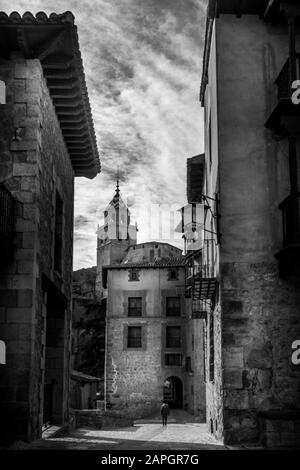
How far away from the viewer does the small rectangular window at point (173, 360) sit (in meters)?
34.7

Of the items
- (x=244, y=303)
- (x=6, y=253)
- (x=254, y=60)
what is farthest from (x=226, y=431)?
(x=254, y=60)

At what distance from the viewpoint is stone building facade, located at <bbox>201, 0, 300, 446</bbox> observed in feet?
36.9

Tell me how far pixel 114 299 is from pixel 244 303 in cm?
2446

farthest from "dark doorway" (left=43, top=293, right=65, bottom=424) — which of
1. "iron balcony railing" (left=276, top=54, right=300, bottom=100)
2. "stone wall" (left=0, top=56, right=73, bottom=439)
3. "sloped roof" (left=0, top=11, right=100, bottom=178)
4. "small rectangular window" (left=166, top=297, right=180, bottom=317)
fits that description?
"small rectangular window" (left=166, top=297, right=180, bottom=317)

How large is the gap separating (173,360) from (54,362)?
21013mm

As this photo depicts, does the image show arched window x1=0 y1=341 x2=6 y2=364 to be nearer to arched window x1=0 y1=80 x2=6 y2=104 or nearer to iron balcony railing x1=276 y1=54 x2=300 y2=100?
arched window x1=0 y1=80 x2=6 y2=104

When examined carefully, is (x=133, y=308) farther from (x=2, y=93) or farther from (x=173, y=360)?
(x=2, y=93)

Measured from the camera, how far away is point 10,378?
997 centimetres

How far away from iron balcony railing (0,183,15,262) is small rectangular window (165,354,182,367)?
25.7 m

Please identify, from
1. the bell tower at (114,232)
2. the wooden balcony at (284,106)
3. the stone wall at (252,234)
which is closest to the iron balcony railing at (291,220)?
the stone wall at (252,234)

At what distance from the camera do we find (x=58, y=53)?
37.0 ft

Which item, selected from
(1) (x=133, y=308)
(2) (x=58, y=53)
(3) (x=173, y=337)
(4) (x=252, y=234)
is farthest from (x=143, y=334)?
(2) (x=58, y=53)

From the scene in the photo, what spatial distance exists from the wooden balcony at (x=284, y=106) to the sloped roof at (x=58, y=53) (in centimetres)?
393
